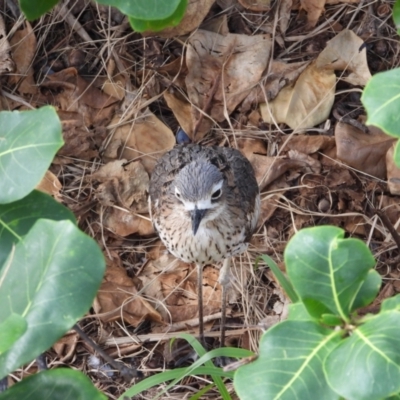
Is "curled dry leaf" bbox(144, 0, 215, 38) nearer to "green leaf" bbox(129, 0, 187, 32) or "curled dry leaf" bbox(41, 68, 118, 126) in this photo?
"curled dry leaf" bbox(41, 68, 118, 126)

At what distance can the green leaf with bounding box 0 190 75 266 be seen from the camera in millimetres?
1657

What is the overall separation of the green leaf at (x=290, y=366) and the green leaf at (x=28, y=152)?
2.06ft

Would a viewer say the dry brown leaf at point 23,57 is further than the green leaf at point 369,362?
Yes

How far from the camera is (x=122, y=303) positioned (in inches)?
140

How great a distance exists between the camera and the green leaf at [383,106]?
158 centimetres

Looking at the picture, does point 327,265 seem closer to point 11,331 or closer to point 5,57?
point 11,331

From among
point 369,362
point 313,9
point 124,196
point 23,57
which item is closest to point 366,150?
point 313,9

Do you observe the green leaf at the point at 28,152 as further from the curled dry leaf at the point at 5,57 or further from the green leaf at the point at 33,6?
the curled dry leaf at the point at 5,57

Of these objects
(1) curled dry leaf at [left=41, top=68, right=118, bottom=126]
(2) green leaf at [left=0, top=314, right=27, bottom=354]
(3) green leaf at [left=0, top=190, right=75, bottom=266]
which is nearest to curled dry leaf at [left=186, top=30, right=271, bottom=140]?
(1) curled dry leaf at [left=41, top=68, right=118, bottom=126]

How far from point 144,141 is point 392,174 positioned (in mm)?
1369

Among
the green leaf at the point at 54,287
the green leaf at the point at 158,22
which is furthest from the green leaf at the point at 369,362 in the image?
the green leaf at the point at 158,22

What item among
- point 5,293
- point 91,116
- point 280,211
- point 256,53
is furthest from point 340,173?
point 5,293

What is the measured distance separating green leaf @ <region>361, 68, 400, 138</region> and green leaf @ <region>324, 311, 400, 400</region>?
42 cm

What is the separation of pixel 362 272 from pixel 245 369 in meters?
0.34
